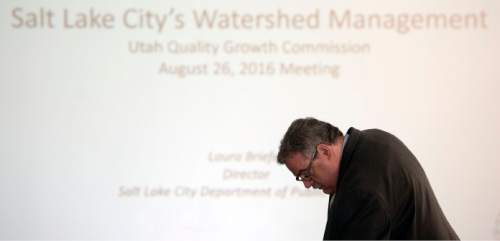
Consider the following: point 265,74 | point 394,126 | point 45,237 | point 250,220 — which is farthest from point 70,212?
point 394,126

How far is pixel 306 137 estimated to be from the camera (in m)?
2.64

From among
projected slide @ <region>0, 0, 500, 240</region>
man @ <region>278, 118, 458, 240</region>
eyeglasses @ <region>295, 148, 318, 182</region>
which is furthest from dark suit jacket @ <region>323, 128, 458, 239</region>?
projected slide @ <region>0, 0, 500, 240</region>

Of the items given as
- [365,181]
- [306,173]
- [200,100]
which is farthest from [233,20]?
[365,181]

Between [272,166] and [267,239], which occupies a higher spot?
[272,166]

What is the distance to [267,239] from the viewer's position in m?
4.38

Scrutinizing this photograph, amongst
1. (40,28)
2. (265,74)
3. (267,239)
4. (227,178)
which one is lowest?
(267,239)

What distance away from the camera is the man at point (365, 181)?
248 cm

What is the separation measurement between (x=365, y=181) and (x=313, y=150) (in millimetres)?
221

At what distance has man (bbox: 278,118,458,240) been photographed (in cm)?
248

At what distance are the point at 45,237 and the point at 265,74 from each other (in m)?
1.47

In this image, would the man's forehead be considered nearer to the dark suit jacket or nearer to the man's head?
the man's head

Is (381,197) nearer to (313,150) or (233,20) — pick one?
(313,150)

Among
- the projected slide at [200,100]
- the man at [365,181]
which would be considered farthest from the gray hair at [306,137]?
the projected slide at [200,100]

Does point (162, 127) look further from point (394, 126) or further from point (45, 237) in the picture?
point (394, 126)
